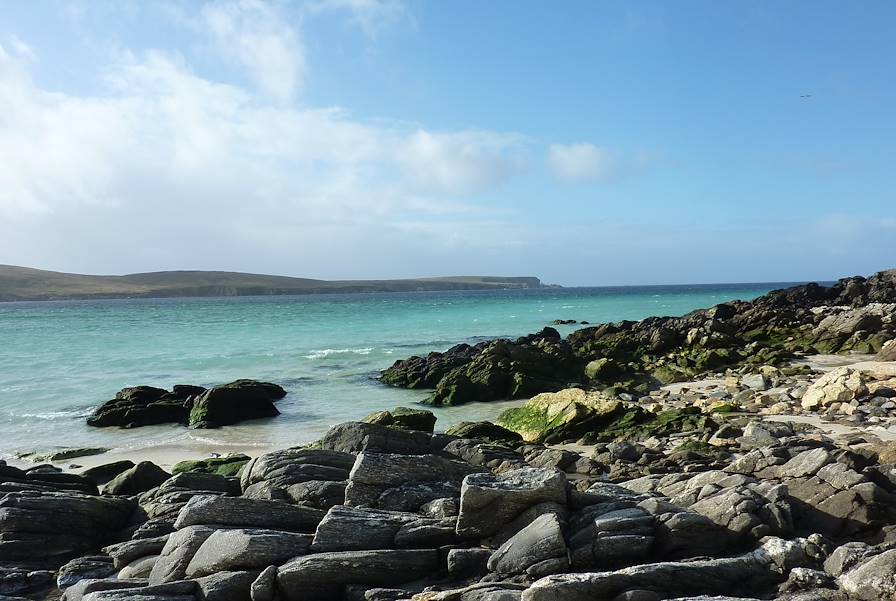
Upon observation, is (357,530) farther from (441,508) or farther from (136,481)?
(136,481)

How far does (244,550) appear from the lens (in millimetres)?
8906

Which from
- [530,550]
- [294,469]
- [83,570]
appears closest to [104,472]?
[83,570]

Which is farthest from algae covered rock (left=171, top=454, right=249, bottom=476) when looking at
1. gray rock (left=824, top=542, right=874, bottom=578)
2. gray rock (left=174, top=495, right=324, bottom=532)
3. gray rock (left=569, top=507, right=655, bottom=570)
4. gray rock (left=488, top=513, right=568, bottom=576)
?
gray rock (left=824, top=542, right=874, bottom=578)

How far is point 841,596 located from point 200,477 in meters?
11.5

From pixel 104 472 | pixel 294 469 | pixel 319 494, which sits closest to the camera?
pixel 319 494

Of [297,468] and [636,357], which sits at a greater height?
[297,468]

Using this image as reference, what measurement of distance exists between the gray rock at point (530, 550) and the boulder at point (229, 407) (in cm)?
1814

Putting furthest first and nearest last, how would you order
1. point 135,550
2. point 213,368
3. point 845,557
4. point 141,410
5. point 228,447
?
1. point 213,368
2. point 141,410
3. point 228,447
4. point 135,550
5. point 845,557

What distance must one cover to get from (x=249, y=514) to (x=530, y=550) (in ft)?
15.1

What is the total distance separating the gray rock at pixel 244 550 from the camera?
8.85 meters

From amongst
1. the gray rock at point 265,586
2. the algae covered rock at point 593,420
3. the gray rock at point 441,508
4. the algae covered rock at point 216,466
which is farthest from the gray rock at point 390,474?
the algae covered rock at point 593,420

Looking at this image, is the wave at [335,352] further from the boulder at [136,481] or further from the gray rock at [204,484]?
the gray rock at [204,484]

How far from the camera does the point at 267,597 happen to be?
8422 mm

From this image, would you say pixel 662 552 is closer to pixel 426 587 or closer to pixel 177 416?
pixel 426 587
